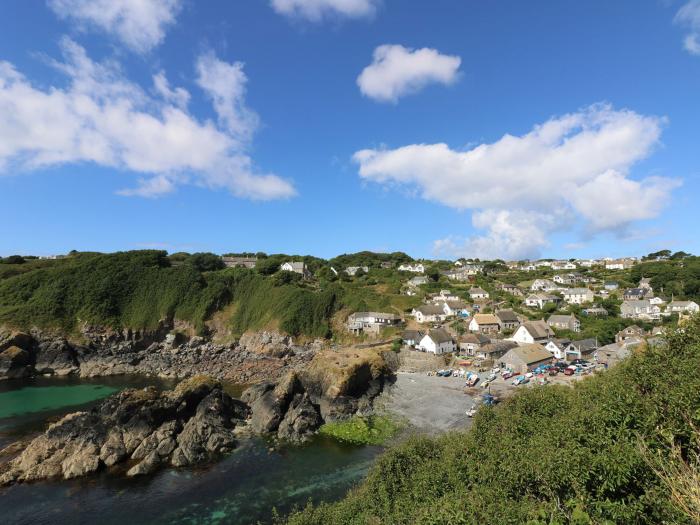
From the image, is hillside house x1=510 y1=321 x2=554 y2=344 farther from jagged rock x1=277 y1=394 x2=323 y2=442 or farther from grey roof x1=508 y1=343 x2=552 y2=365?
jagged rock x1=277 y1=394 x2=323 y2=442

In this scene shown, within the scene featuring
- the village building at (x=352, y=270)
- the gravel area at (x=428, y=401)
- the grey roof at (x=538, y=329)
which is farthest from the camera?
the village building at (x=352, y=270)

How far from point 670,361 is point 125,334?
8669cm

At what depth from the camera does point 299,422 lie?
37.8 m

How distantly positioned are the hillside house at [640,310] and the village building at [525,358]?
35.7 m

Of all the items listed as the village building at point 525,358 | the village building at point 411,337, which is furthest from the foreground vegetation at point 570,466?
the village building at point 411,337

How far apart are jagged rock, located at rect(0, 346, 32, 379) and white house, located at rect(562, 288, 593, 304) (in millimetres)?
116641

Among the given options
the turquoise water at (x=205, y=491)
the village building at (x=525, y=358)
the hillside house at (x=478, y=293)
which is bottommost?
the turquoise water at (x=205, y=491)

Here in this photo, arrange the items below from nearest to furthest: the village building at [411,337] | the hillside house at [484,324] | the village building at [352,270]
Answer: the village building at [411,337], the hillside house at [484,324], the village building at [352,270]

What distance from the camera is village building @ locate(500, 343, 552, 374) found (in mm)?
52503

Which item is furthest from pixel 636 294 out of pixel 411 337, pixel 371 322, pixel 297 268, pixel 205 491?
pixel 205 491

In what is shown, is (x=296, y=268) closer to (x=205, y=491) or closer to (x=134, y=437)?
(x=134, y=437)

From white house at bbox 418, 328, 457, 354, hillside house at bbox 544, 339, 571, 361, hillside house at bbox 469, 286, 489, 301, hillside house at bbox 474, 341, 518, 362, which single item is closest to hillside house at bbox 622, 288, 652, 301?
hillside house at bbox 469, 286, 489, 301

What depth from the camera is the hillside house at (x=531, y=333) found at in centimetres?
6286

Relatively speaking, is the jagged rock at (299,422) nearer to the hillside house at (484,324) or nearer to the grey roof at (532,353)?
the grey roof at (532,353)
